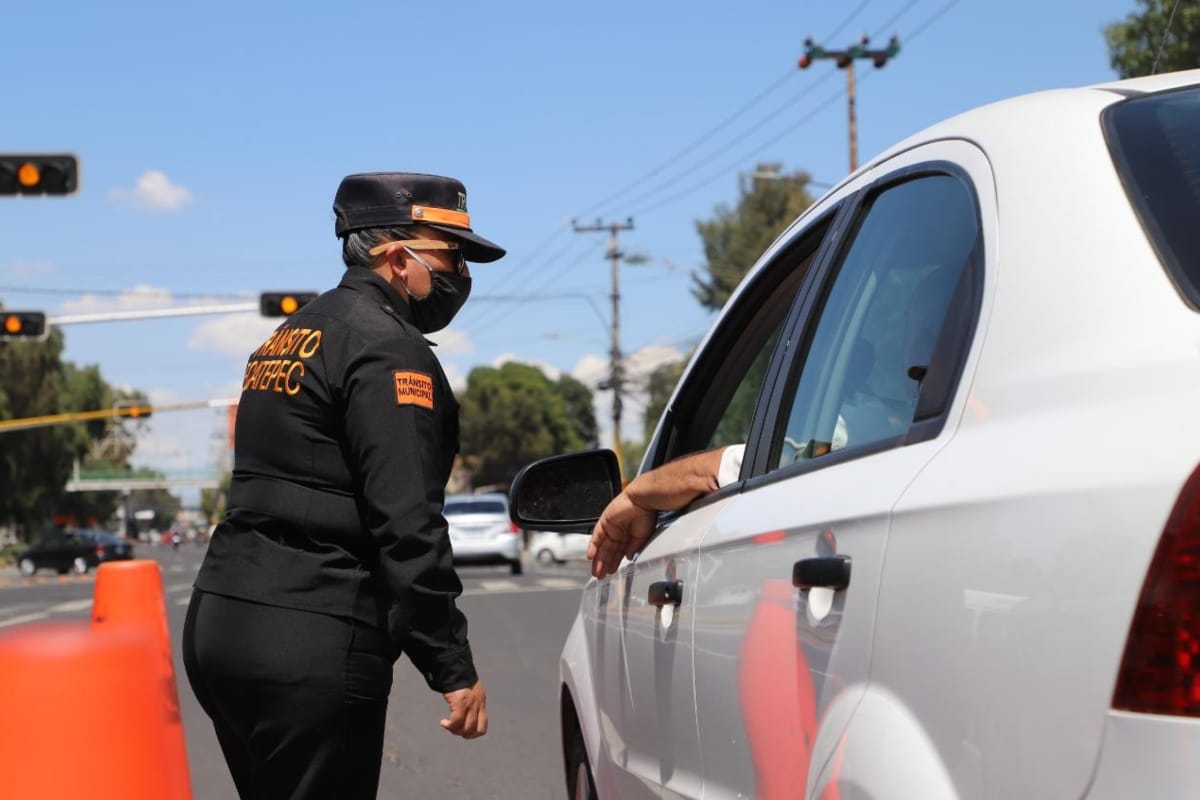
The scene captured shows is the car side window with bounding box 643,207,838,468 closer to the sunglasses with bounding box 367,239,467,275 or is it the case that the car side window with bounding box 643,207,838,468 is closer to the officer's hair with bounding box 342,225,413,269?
the sunglasses with bounding box 367,239,467,275

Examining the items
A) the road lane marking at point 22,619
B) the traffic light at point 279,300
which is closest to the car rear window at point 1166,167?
the road lane marking at point 22,619

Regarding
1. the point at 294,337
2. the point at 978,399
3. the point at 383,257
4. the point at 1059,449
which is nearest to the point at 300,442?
the point at 294,337

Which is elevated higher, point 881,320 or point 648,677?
point 881,320

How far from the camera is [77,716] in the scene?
2.98 m

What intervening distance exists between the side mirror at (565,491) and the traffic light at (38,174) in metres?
14.7

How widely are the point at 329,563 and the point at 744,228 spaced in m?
58.8

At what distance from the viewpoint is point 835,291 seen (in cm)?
271

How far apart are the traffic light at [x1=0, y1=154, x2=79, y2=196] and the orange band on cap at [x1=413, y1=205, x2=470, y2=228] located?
48.9 ft

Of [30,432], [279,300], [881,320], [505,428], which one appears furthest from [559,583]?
[505,428]

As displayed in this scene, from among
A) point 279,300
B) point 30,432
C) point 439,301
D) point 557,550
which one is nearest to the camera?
point 439,301

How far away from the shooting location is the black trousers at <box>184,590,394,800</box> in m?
2.96

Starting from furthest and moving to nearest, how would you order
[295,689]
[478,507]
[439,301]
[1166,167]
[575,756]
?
[478,507] < [575,756] < [439,301] < [295,689] < [1166,167]

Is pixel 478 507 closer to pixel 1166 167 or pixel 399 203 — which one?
pixel 399 203

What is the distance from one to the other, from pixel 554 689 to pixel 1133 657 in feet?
30.2
